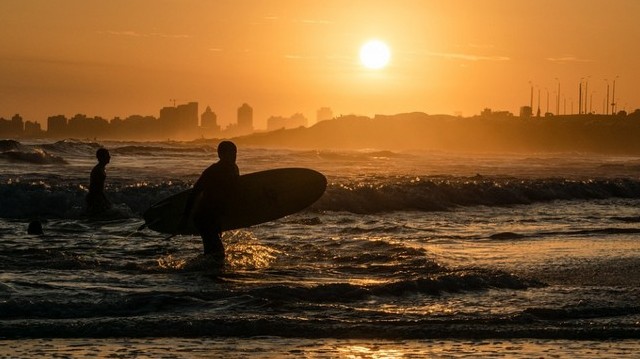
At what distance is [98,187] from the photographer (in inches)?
779

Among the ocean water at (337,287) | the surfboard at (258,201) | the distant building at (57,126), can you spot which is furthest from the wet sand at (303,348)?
the distant building at (57,126)

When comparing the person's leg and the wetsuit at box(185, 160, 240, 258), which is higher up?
the wetsuit at box(185, 160, 240, 258)

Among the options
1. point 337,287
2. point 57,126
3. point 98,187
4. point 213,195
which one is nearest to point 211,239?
point 213,195

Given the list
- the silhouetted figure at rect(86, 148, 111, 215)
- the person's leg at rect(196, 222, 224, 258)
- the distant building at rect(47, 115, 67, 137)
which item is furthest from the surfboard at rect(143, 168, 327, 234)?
the distant building at rect(47, 115, 67, 137)

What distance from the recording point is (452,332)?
9.91 metres

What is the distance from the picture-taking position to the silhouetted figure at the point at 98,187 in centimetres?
1925

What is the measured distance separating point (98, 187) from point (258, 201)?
463cm

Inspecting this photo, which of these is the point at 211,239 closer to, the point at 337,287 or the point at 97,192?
the point at 337,287

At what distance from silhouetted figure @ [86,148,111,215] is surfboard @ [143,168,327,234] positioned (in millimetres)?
2484

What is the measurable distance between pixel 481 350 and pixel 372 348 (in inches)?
39.1

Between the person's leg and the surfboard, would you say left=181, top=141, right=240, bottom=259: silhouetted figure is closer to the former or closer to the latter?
the person's leg

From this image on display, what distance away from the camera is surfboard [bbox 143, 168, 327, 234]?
16.3 m

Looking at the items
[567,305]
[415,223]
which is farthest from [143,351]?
[415,223]

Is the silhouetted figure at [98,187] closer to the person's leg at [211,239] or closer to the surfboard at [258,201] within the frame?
the surfboard at [258,201]
